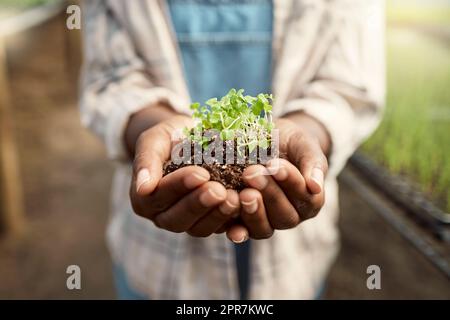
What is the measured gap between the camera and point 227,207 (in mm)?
765

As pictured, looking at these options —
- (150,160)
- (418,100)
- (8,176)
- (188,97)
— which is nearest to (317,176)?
(150,160)

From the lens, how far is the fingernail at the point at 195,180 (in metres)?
0.75

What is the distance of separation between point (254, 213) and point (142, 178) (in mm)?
173

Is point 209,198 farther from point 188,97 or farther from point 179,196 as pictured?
point 188,97

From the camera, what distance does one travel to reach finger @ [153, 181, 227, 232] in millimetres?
Answer: 747

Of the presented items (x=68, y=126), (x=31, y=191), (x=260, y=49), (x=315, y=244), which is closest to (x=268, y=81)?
(x=260, y=49)

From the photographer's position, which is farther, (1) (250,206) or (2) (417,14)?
(2) (417,14)

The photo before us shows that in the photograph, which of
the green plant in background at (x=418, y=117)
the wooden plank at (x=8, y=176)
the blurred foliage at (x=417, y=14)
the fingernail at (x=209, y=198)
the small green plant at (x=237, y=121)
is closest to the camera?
the fingernail at (x=209, y=198)

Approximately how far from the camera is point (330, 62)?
3.70 ft

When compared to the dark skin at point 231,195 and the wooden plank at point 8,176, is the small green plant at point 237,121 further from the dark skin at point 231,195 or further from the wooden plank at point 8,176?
the wooden plank at point 8,176

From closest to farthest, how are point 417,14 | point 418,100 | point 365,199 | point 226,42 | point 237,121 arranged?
point 237,121 < point 226,42 < point 365,199 < point 418,100 < point 417,14

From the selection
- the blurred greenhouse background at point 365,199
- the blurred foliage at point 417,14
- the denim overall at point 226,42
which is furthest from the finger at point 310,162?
the blurred foliage at point 417,14

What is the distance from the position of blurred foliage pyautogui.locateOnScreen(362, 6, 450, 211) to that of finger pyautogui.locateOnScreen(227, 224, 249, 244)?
118 centimetres
